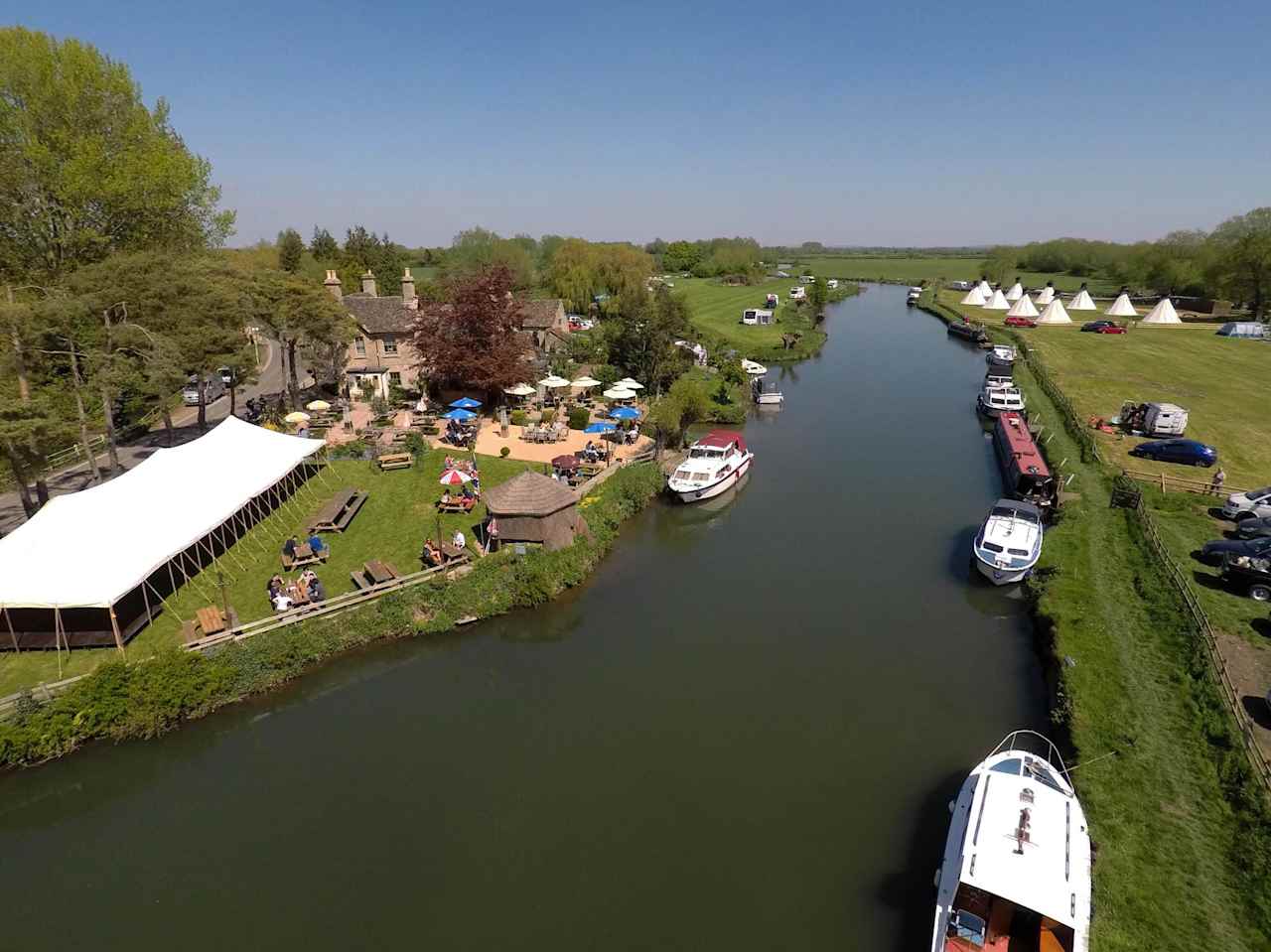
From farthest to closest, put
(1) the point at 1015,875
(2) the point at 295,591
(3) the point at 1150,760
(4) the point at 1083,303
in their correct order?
1. (4) the point at 1083,303
2. (2) the point at 295,591
3. (3) the point at 1150,760
4. (1) the point at 1015,875

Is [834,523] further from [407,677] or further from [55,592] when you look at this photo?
[55,592]

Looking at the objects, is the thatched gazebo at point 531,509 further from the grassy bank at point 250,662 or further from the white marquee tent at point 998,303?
the white marquee tent at point 998,303

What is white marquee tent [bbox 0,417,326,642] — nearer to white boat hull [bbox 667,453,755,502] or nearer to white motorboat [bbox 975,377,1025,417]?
white boat hull [bbox 667,453,755,502]

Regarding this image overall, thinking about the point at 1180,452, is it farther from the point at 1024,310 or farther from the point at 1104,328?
the point at 1024,310

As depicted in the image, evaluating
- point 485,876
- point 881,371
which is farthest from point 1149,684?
point 881,371

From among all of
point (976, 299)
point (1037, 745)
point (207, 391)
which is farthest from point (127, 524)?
point (976, 299)

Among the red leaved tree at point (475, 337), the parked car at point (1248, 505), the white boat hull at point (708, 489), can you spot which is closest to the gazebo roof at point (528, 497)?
the white boat hull at point (708, 489)
